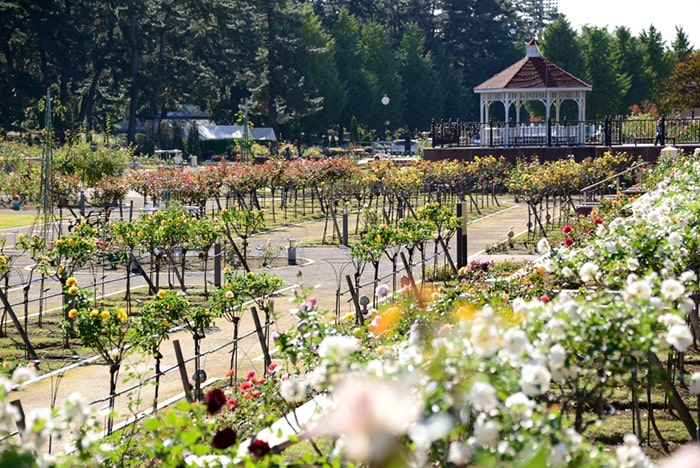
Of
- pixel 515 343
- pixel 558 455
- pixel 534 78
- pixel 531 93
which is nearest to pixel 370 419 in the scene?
pixel 558 455

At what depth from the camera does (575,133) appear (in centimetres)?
4016

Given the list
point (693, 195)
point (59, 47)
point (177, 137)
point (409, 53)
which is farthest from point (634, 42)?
point (693, 195)

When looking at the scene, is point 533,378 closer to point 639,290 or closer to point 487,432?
point 487,432

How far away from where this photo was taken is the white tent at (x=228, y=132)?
6919 cm

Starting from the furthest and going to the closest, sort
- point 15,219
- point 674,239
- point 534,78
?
point 534,78 → point 15,219 → point 674,239

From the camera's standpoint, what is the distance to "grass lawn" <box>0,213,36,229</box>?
2920 cm

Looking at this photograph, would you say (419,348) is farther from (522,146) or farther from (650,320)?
(522,146)

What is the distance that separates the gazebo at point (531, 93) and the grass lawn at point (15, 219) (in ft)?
54.7

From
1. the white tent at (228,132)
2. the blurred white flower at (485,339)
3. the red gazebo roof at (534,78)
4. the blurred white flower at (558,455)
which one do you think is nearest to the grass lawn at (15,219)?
the red gazebo roof at (534,78)

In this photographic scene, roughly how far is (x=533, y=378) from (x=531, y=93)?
4122 cm

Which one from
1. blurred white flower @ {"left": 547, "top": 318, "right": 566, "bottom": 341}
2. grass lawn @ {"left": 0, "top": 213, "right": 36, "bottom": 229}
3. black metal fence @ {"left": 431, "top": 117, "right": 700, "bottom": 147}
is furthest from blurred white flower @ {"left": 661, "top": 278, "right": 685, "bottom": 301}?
black metal fence @ {"left": 431, "top": 117, "right": 700, "bottom": 147}

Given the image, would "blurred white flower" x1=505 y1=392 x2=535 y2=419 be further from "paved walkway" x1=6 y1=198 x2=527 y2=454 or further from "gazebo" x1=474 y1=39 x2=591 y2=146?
"gazebo" x1=474 y1=39 x2=591 y2=146

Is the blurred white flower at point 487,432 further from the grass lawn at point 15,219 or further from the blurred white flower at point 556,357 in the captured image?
the grass lawn at point 15,219

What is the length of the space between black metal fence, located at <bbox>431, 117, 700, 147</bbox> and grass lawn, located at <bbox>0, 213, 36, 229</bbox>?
15666 mm
